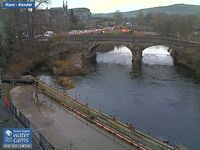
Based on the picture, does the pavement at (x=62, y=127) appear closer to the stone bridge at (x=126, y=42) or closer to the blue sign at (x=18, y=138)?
the blue sign at (x=18, y=138)

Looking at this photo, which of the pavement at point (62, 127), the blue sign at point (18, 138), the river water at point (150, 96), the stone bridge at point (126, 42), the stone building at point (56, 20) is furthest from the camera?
the stone building at point (56, 20)

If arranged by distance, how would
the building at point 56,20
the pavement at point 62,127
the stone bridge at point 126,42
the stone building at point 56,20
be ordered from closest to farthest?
the pavement at point 62,127 < the stone bridge at point 126,42 < the building at point 56,20 < the stone building at point 56,20

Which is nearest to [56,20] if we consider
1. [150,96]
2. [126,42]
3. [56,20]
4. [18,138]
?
[56,20]

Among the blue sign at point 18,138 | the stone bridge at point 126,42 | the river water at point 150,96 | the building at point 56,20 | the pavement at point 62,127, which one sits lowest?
the river water at point 150,96

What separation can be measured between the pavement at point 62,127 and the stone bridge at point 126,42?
3868 centimetres

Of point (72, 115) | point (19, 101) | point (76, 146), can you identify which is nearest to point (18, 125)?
point (76, 146)

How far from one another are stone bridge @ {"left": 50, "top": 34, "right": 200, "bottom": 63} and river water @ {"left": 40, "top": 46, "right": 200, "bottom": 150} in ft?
12.6

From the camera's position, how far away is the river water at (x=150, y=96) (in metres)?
34.8

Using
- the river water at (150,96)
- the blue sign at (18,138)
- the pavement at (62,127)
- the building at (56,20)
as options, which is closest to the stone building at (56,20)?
the building at (56,20)

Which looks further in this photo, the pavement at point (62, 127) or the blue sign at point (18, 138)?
the pavement at point (62, 127)

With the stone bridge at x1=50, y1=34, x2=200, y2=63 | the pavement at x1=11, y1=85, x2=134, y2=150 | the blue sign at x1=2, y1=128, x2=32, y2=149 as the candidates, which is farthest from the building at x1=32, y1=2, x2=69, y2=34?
the blue sign at x1=2, y1=128, x2=32, y2=149

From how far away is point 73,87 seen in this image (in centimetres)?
5162

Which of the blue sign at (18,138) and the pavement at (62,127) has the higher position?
the blue sign at (18,138)

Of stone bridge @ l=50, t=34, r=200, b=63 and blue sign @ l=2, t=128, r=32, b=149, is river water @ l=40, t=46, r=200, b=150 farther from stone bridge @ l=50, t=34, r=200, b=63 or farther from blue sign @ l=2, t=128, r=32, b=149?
blue sign @ l=2, t=128, r=32, b=149
